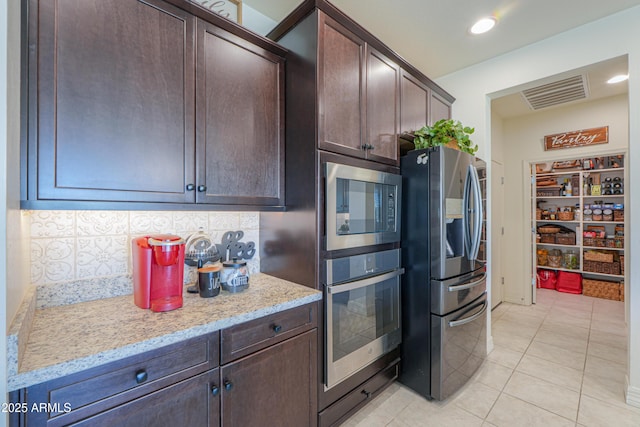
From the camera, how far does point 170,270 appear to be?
1.19 meters

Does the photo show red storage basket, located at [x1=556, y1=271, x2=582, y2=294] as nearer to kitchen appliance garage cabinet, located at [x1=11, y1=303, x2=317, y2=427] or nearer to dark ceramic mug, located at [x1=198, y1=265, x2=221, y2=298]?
kitchen appliance garage cabinet, located at [x1=11, y1=303, x2=317, y2=427]

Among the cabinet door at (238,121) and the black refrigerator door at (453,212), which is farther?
the black refrigerator door at (453,212)

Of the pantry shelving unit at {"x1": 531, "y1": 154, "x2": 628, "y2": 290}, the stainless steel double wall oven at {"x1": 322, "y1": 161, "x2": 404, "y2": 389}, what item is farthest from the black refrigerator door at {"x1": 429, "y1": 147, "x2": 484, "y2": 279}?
the pantry shelving unit at {"x1": 531, "y1": 154, "x2": 628, "y2": 290}

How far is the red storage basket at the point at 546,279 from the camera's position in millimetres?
4598

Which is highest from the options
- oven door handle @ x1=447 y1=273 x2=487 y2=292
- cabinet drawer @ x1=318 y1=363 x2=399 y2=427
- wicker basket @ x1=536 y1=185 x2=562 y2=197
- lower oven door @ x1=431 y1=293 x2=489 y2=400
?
wicker basket @ x1=536 y1=185 x2=562 y2=197

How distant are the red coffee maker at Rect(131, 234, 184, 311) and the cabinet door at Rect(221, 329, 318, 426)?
39cm

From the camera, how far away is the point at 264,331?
3.97ft

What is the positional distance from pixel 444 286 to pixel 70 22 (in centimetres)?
230

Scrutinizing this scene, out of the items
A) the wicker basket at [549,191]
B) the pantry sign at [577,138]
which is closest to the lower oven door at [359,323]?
the pantry sign at [577,138]

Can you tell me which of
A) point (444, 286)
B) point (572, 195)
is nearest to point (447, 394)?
point (444, 286)

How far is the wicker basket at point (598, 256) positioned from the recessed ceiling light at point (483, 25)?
412 centimetres

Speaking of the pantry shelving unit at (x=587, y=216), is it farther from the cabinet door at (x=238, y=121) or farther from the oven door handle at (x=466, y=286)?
the cabinet door at (x=238, y=121)

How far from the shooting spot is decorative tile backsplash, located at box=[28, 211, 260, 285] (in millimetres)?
1184

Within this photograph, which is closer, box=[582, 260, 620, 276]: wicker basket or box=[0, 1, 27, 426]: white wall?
box=[0, 1, 27, 426]: white wall
